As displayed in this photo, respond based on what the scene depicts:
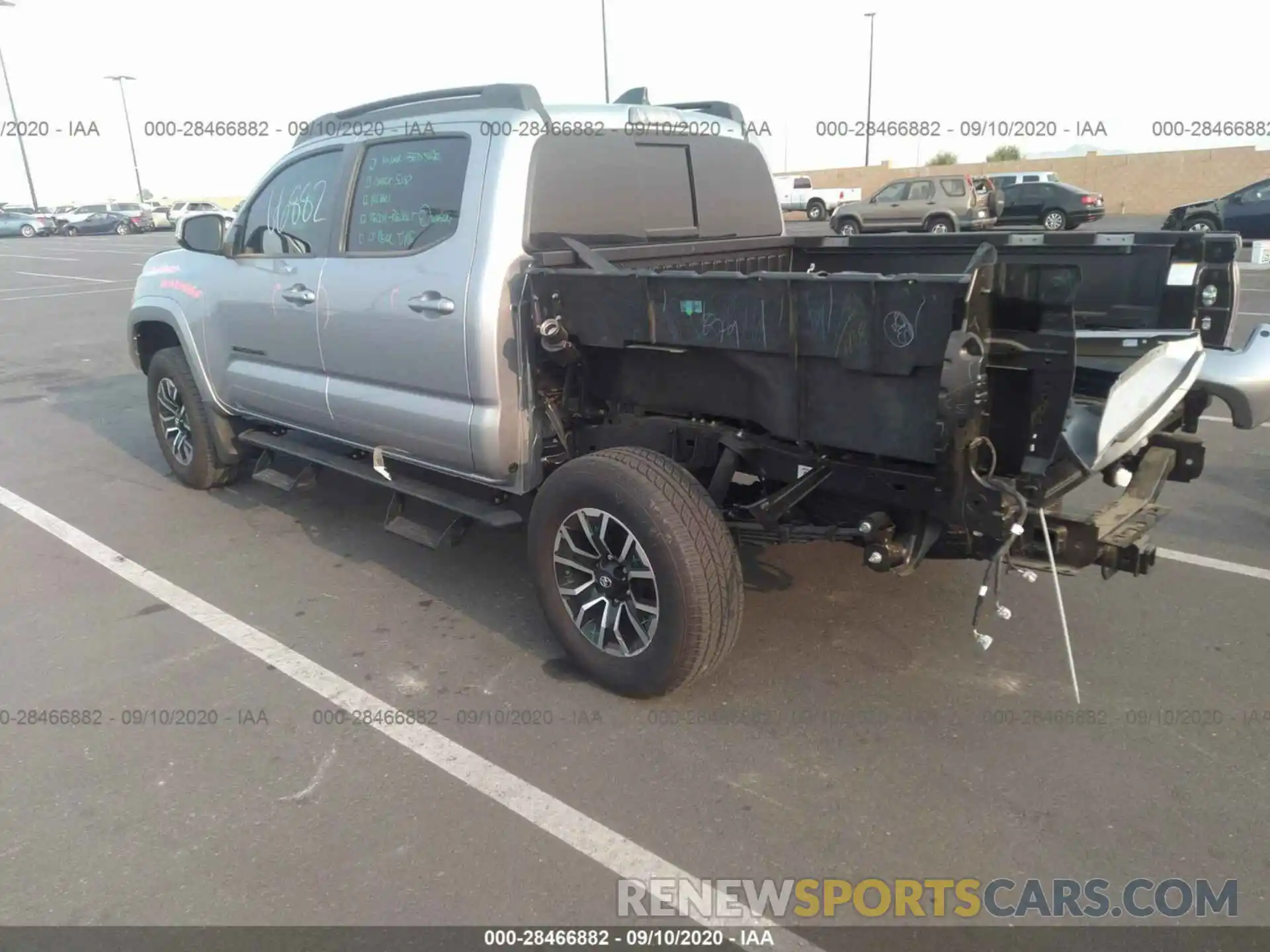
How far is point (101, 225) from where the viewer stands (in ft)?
154

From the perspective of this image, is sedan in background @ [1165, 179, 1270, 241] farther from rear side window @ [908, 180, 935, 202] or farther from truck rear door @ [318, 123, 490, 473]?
truck rear door @ [318, 123, 490, 473]

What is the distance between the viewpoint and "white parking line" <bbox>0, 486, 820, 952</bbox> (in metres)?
2.68

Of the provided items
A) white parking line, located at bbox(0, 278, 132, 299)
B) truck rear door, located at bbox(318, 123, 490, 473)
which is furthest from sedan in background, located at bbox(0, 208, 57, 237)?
truck rear door, located at bbox(318, 123, 490, 473)

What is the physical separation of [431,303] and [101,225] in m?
51.6

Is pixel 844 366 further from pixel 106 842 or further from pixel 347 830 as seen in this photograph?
pixel 106 842

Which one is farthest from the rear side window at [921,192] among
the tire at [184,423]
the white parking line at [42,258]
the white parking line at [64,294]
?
the white parking line at [42,258]

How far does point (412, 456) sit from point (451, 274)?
3.06 feet

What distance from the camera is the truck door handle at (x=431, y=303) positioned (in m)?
3.85

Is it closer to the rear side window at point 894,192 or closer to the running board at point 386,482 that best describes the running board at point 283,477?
the running board at point 386,482

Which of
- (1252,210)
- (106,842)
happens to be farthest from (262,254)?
(1252,210)

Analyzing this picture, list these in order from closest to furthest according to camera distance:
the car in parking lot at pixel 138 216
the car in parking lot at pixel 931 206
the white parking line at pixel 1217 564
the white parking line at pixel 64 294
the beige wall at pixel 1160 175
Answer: the white parking line at pixel 1217 564, the white parking line at pixel 64 294, the car in parking lot at pixel 931 206, the beige wall at pixel 1160 175, the car in parking lot at pixel 138 216

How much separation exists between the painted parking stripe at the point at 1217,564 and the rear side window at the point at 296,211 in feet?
14.3

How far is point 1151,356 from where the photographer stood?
275cm

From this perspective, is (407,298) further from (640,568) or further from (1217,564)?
(1217,564)
